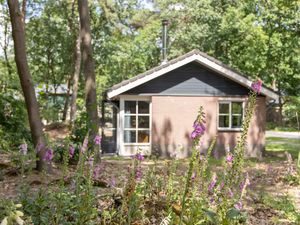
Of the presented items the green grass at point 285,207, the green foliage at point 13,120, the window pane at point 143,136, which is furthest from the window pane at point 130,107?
the green grass at point 285,207

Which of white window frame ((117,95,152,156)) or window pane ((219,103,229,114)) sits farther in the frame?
window pane ((219,103,229,114))

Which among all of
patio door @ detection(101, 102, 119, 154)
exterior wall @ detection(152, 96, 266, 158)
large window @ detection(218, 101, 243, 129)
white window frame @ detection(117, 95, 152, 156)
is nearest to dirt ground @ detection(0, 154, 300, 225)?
exterior wall @ detection(152, 96, 266, 158)

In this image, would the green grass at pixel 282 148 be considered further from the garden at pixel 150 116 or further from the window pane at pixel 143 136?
the window pane at pixel 143 136

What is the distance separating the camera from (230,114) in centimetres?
1738

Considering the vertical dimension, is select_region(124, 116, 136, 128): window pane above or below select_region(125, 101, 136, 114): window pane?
below

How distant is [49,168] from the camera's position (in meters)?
8.09

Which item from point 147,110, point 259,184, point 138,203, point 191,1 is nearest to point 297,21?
point 191,1

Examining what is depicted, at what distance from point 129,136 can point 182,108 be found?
2.75 meters

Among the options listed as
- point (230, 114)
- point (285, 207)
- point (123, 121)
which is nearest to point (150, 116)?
point (123, 121)

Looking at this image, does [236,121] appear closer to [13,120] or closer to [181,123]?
[181,123]

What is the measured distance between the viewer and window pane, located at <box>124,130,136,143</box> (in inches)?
674

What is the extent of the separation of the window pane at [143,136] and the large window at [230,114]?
11.2 ft

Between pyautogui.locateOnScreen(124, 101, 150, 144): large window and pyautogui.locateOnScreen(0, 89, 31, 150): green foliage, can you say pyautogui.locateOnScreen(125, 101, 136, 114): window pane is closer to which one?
pyautogui.locateOnScreen(124, 101, 150, 144): large window

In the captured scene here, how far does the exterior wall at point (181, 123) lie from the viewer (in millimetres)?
17078
